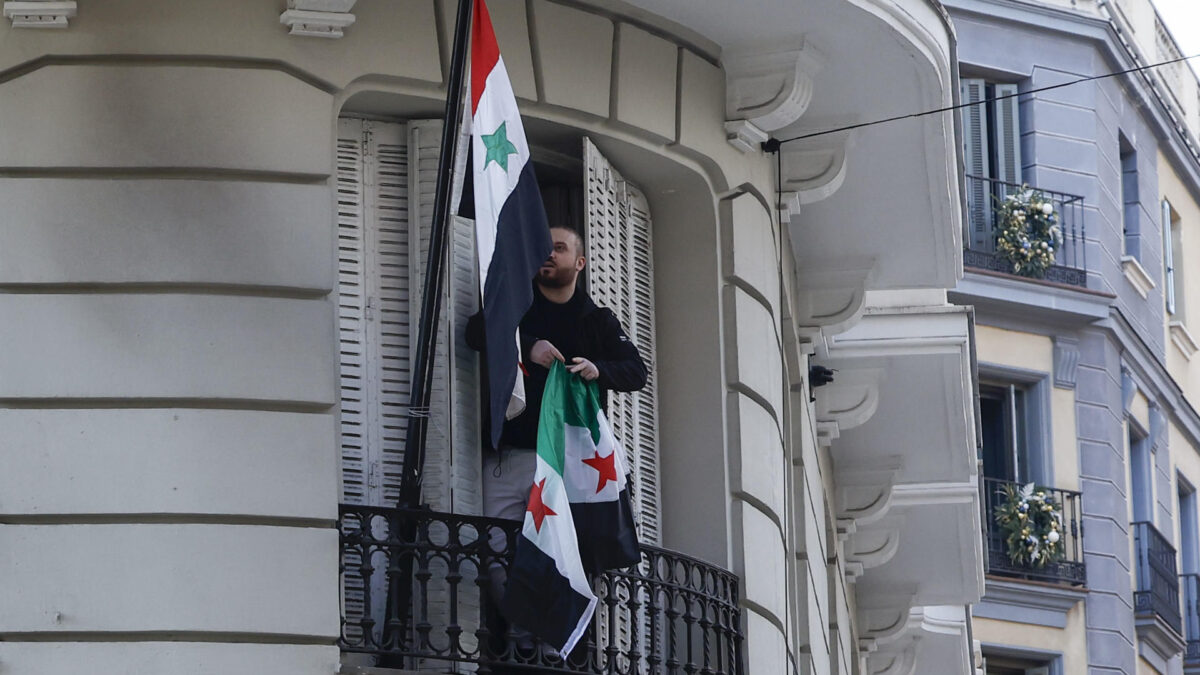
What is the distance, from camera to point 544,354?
448 inches

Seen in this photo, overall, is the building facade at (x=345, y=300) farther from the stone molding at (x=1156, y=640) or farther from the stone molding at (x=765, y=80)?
the stone molding at (x=1156, y=640)

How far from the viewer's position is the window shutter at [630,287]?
12.2 m

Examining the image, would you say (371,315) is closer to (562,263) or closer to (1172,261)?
(562,263)

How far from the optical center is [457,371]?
448 inches

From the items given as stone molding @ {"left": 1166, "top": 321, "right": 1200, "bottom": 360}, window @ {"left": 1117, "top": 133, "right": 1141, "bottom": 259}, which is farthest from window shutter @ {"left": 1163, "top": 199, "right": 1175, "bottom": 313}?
window @ {"left": 1117, "top": 133, "right": 1141, "bottom": 259}

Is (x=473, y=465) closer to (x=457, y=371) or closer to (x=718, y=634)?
(x=457, y=371)

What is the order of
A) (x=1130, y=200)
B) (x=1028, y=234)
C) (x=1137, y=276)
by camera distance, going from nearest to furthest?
(x=1028, y=234) → (x=1137, y=276) → (x=1130, y=200)

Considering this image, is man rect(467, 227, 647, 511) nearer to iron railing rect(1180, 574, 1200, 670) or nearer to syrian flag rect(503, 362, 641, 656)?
syrian flag rect(503, 362, 641, 656)

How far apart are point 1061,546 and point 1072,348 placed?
2.52m

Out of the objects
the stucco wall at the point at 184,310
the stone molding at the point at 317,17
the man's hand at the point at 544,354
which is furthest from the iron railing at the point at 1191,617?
the stone molding at the point at 317,17

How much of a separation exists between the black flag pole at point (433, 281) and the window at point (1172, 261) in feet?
79.1

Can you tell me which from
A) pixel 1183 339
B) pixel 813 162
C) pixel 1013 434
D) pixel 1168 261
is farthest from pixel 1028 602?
pixel 813 162

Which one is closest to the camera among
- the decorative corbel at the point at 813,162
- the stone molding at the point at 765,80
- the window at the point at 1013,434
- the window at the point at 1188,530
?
the stone molding at the point at 765,80

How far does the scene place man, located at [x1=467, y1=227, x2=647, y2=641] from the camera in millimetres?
11336
